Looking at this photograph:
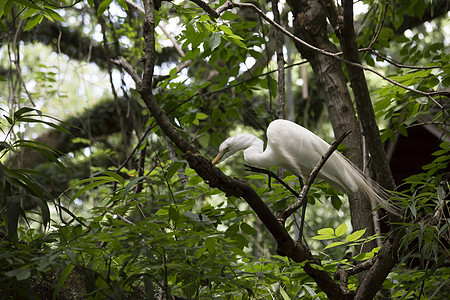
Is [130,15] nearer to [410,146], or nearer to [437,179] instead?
[410,146]

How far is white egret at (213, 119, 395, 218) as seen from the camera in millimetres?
2107

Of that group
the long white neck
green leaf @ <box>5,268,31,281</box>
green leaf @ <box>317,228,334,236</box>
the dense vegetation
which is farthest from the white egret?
green leaf @ <box>5,268,31,281</box>

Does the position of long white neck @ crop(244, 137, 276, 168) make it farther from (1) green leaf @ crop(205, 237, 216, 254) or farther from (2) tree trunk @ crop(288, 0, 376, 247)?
(1) green leaf @ crop(205, 237, 216, 254)

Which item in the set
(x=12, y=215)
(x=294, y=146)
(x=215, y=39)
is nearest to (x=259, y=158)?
(x=294, y=146)

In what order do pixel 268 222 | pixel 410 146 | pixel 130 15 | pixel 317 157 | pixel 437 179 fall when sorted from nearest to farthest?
pixel 268 222 < pixel 437 179 < pixel 317 157 < pixel 410 146 < pixel 130 15

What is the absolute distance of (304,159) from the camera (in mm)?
2279

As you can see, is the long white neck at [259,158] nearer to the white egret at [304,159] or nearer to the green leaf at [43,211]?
the white egret at [304,159]

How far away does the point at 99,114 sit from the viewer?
505cm

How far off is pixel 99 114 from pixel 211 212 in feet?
12.0

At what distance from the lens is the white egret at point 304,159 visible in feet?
6.91

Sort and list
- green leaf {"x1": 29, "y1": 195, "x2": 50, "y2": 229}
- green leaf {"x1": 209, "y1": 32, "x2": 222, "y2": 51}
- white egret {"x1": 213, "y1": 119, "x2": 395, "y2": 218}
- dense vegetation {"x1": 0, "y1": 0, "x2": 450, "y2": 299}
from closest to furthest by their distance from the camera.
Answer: green leaf {"x1": 29, "y1": 195, "x2": 50, "y2": 229}
dense vegetation {"x1": 0, "y1": 0, "x2": 450, "y2": 299}
green leaf {"x1": 209, "y1": 32, "x2": 222, "y2": 51}
white egret {"x1": 213, "y1": 119, "x2": 395, "y2": 218}

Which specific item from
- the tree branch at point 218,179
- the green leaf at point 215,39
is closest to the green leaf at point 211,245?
the tree branch at point 218,179

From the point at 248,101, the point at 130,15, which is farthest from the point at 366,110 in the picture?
the point at 248,101

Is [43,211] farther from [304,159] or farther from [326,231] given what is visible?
[304,159]
